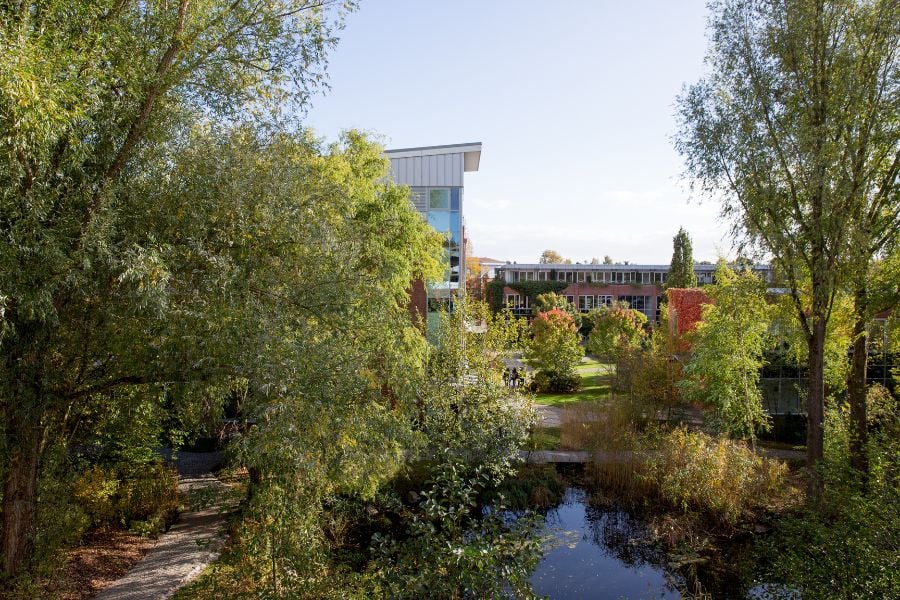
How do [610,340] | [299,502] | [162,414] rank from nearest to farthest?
[299,502]
[162,414]
[610,340]

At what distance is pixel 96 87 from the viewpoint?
5.39 m

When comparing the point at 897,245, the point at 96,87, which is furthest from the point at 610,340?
the point at 96,87

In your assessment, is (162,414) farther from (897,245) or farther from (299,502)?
(897,245)

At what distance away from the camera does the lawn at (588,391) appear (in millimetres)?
22734

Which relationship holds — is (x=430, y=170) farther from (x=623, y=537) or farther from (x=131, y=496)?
(x=131, y=496)

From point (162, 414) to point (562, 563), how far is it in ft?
23.6

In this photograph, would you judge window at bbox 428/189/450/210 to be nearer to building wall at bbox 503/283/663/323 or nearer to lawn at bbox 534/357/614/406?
lawn at bbox 534/357/614/406

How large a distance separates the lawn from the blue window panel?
693 cm

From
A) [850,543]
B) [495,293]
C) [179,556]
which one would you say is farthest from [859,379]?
[495,293]

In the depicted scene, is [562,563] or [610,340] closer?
[562,563]

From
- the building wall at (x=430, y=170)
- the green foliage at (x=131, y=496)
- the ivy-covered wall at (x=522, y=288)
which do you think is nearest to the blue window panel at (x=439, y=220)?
the building wall at (x=430, y=170)

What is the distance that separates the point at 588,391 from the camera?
25.1 m

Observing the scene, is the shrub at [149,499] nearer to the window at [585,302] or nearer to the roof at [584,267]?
the window at [585,302]

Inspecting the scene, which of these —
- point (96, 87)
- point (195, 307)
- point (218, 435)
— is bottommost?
point (218, 435)
